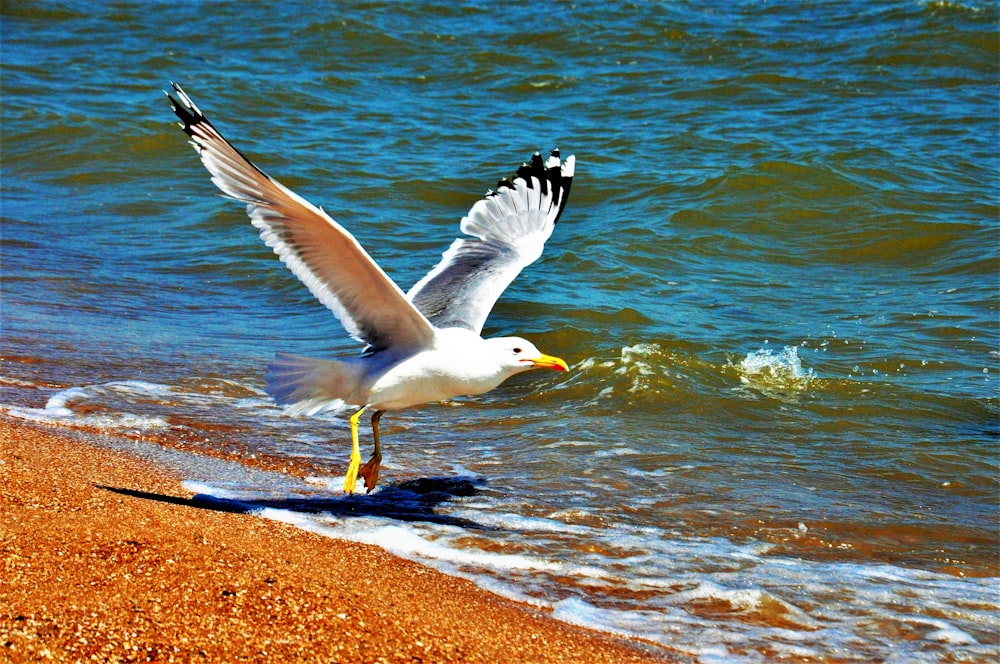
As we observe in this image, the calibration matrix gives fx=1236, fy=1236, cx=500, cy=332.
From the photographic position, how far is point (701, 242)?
10.8 m

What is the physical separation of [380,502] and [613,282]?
4633 millimetres

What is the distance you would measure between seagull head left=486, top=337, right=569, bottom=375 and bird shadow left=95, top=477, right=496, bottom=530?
0.63 meters

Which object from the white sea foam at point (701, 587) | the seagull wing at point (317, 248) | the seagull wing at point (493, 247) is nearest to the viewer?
the white sea foam at point (701, 587)

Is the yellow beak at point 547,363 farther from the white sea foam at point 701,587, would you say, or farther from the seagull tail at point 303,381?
the seagull tail at point 303,381

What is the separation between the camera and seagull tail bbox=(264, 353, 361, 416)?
5551mm

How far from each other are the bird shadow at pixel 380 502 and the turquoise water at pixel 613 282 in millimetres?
36

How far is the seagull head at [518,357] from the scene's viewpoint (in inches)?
217

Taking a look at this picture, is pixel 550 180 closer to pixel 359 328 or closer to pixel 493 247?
pixel 493 247

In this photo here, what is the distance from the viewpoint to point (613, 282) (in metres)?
9.77

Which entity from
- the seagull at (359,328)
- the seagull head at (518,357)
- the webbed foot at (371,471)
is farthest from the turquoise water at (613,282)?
the seagull head at (518,357)

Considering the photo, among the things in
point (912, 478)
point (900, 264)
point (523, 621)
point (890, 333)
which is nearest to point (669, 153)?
point (900, 264)

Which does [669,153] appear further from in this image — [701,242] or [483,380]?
[483,380]

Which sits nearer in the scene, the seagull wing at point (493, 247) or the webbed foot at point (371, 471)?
the webbed foot at point (371, 471)

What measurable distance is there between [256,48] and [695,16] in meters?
6.45
